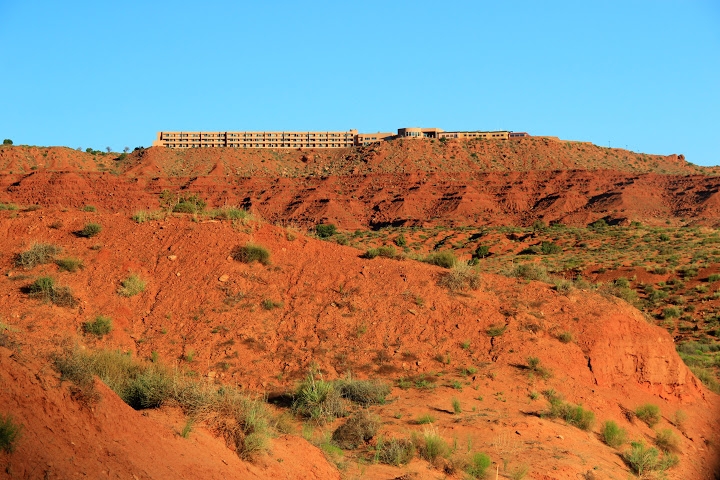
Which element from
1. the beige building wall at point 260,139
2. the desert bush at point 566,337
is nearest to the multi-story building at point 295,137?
the beige building wall at point 260,139

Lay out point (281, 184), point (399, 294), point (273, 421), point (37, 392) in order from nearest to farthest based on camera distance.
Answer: point (37, 392) < point (273, 421) < point (399, 294) < point (281, 184)

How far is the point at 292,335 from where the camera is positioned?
1573 cm

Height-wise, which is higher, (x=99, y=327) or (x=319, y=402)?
(x=99, y=327)

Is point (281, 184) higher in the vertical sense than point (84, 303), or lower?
higher

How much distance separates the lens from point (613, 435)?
12.6m

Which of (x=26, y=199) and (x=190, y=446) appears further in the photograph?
(x=26, y=199)

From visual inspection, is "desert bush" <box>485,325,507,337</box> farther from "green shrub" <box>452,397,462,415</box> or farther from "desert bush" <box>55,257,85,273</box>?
"desert bush" <box>55,257,85,273</box>

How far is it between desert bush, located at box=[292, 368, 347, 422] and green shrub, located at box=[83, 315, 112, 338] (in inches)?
179

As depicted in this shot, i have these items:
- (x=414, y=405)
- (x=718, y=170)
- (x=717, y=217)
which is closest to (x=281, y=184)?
(x=717, y=217)

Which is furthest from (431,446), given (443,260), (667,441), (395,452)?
(443,260)

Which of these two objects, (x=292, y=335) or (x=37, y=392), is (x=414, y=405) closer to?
(x=292, y=335)

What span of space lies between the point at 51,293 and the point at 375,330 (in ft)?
22.1

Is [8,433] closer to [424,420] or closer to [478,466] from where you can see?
[478,466]

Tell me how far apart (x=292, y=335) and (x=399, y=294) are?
278cm
